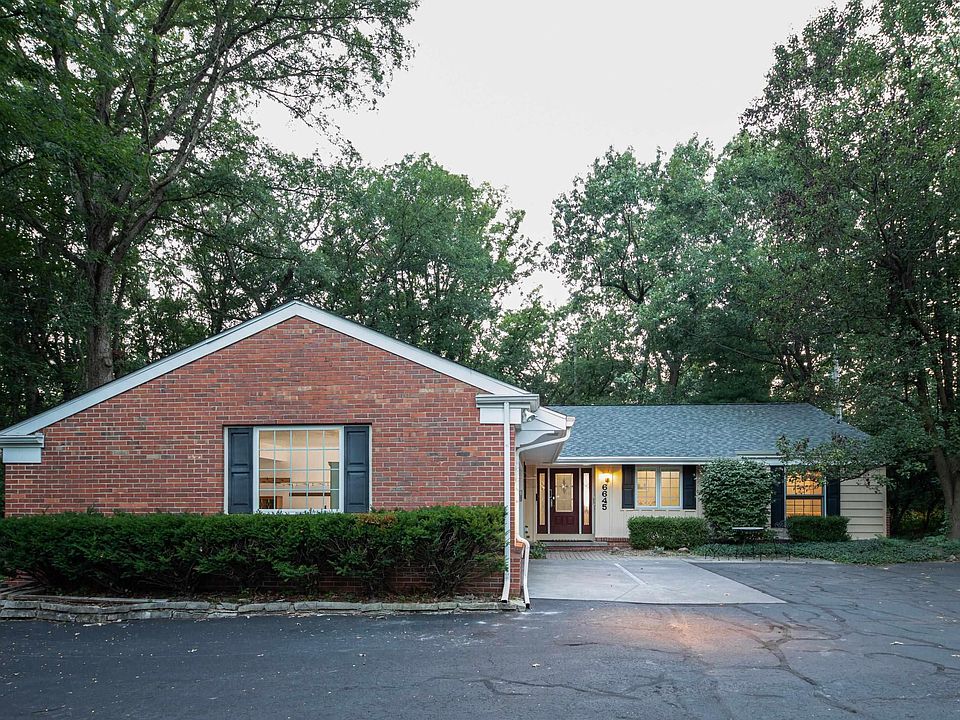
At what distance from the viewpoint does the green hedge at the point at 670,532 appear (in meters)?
19.5

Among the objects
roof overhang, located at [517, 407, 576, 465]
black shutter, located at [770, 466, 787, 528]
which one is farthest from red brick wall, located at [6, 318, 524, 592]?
black shutter, located at [770, 466, 787, 528]

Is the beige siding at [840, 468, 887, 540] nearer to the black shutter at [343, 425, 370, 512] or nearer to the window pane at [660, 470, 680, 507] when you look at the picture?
the window pane at [660, 470, 680, 507]

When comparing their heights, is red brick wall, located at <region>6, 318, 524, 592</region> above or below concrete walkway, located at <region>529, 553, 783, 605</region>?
above

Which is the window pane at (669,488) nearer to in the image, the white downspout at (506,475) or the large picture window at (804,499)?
the large picture window at (804,499)

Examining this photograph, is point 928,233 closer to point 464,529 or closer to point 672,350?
point 672,350

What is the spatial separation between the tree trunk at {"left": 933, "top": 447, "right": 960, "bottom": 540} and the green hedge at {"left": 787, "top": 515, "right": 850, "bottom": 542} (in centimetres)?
274

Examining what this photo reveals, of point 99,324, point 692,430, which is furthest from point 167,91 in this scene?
point 692,430

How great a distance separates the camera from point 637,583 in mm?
12977

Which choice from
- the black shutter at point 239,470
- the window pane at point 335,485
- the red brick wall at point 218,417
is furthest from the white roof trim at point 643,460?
the black shutter at point 239,470

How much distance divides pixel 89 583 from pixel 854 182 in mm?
17987

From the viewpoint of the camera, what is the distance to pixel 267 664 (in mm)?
7121

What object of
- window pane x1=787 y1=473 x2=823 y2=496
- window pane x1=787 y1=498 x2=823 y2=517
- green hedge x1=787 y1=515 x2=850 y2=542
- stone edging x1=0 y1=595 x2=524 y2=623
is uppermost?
window pane x1=787 y1=473 x2=823 y2=496

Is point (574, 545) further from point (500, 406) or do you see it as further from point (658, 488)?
point (500, 406)

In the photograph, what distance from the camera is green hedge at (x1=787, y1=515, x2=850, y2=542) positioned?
19.4m
